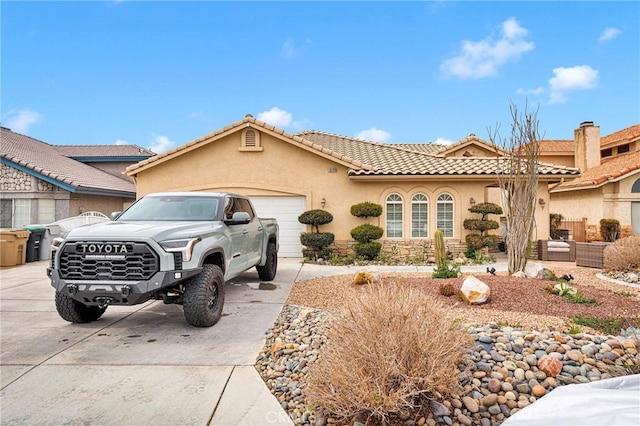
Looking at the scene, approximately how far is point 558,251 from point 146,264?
12.9 metres

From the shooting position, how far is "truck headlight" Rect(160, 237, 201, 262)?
4.93m

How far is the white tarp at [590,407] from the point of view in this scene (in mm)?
2152

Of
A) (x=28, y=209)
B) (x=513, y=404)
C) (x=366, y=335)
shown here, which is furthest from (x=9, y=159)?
(x=513, y=404)

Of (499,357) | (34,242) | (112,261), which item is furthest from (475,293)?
(34,242)

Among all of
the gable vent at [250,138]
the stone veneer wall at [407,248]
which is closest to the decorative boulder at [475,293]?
the stone veneer wall at [407,248]

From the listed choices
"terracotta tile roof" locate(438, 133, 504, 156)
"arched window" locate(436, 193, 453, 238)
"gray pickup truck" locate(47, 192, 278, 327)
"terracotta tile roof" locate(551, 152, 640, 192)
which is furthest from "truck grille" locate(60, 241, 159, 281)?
"terracotta tile roof" locate(551, 152, 640, 192)

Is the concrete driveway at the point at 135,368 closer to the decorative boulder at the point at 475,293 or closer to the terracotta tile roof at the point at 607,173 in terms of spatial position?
the decorative boulder at the point at 475,293

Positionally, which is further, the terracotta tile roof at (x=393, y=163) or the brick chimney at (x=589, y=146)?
the brick chimney at (x=589, y=146)

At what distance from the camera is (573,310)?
5.28 meters

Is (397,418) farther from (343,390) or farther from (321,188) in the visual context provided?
(321,188)

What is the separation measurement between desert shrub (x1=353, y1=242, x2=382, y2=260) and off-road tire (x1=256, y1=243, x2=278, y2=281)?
398 centimetres

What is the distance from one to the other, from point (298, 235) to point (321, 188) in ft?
6.38

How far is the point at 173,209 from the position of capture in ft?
21.8

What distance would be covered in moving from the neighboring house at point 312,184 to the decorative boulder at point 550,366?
9375mm
